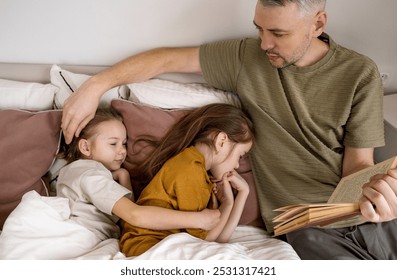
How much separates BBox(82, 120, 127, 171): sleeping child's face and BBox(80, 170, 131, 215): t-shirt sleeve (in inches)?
3.5

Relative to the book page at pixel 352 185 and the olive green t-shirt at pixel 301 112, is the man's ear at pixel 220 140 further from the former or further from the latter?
the book page at pixel 352 185

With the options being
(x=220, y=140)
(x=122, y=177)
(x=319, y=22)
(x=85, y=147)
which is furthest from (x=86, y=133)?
(x=319, y=22)

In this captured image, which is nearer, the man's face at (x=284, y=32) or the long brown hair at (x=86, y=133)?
the man's face at (x=284, y=32)

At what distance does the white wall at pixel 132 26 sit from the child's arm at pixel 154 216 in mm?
604

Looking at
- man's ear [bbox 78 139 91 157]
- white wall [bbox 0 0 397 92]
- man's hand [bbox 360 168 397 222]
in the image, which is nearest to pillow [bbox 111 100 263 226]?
man's ear [bbox 78 139 91 157]

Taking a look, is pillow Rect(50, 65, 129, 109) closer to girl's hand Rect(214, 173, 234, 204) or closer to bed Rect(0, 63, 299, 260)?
bed Rect(0, 63, 299, 260)

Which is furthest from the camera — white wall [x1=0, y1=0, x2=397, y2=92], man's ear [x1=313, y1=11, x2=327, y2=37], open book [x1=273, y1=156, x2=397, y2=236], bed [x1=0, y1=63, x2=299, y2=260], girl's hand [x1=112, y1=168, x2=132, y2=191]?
white wall [x1=0, y1=0, x2=397, y2=92]

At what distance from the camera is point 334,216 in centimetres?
98

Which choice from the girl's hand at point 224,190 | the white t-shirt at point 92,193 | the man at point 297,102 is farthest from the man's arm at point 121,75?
the girl's hand at point 224,190

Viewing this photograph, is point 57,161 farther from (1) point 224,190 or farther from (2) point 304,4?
(2) point 304,4

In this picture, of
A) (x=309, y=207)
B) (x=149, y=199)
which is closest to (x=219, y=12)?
(x=149, y=199)

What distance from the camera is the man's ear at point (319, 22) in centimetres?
133

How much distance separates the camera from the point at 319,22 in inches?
53.0

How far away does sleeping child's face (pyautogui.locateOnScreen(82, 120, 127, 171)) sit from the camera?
1387 millimetres
